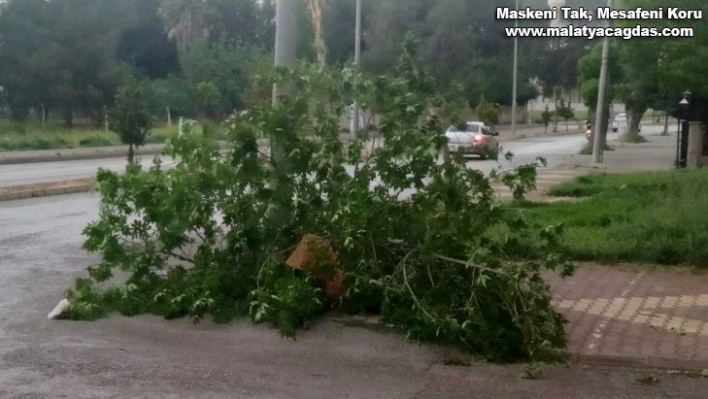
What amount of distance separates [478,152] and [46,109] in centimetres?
4431

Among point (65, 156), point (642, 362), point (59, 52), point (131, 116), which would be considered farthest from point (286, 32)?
point (59, 52)

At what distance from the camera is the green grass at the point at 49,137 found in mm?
39188

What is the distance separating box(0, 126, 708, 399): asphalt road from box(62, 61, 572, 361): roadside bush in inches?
10.9

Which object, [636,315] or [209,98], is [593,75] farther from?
[636,315]

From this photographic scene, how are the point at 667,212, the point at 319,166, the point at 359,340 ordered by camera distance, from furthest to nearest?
1. the point at 667,212
2. the point at 319,166
3. the point at 359,340

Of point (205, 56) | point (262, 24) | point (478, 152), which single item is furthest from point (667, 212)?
point (262, 24)

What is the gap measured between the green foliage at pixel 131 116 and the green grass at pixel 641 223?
1197 cm

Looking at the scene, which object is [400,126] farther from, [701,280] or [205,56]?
[205,56]

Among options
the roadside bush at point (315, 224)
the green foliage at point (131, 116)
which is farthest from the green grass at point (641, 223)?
the green foliage at point (131, 116)

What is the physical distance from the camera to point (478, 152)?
8.95 meters

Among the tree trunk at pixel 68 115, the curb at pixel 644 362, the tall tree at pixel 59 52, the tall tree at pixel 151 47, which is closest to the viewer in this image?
the curb at pixel 644 362

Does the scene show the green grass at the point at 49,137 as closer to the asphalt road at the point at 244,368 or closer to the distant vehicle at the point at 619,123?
the asphalt road at the point at 244,368

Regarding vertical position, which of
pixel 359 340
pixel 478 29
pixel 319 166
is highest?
pixel 478 29

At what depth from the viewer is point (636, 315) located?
9.44 metres
